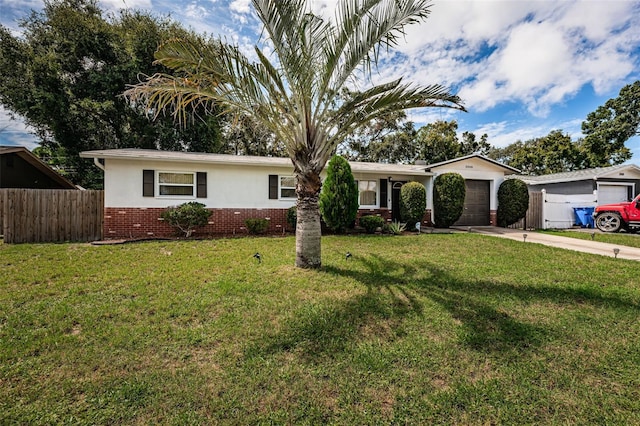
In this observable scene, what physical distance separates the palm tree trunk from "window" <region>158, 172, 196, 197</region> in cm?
663

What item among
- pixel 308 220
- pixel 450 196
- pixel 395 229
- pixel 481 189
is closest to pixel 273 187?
pixel 395 229

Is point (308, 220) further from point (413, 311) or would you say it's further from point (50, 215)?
point (50, 215)

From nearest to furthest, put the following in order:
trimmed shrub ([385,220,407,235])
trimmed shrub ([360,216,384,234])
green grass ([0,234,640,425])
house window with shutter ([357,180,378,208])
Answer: green grass ([0,234,640,425]), trimmed shrub ([385,220,407,235]), trimmed shrub ([360,216,384,234]), house window with shutter ([357,180,378,208])

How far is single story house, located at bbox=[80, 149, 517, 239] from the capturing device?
9.76 meters

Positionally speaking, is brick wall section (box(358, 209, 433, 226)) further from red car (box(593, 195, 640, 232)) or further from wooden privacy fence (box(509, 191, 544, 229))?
red car (box(593, 195, 640, 232))

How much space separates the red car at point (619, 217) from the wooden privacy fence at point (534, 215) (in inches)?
77.6

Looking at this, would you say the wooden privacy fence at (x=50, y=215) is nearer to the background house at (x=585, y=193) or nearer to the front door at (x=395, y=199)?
the front door at (x=395, y=199)

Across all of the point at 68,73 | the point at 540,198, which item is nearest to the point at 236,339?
the point at 540,198

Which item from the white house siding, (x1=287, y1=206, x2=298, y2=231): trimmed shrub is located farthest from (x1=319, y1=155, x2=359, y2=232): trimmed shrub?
the white house siding

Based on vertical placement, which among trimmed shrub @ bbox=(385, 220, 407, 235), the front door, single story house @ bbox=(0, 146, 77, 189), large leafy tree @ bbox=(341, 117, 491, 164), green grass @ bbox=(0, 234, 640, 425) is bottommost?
green grass @ bbox=(0, 234, 640, 425)

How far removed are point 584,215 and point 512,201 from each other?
425 cm

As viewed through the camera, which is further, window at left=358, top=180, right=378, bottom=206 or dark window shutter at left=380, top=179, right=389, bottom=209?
dark window shutter at left=380, top=179, right=389, bottom=209

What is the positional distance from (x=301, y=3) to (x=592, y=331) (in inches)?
253

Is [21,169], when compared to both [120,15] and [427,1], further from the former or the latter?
[427,1]
